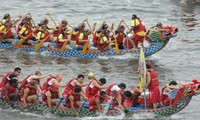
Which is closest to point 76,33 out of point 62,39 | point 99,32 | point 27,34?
point 62,39

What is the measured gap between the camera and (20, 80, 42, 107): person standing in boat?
1778 cm

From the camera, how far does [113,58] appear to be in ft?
81.8

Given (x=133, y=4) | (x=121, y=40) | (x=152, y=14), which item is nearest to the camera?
(x=121, y=40)

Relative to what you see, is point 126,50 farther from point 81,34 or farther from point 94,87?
point 94,87

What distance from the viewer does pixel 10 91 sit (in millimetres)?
18125

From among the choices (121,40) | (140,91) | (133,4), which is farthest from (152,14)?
(140,91)

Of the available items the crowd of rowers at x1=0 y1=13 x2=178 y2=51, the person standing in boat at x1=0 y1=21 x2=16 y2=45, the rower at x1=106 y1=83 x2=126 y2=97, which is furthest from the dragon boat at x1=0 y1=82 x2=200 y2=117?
the person standing in boat at x1=0 y1=21 x2=16 y2=45

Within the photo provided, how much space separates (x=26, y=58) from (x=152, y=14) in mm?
12725

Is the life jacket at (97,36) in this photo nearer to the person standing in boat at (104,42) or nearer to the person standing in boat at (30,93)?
the person standing in boat at (104,42)

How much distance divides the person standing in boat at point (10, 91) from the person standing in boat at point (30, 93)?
0.93 feet

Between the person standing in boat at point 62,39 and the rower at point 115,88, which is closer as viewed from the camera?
the rower at point 115,88

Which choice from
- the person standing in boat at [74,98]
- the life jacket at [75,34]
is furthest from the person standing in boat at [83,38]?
the person standing in boat at [74,98]

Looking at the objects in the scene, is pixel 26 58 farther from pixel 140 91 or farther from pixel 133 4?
pixel 133 4

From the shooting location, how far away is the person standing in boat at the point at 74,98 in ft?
57.0
